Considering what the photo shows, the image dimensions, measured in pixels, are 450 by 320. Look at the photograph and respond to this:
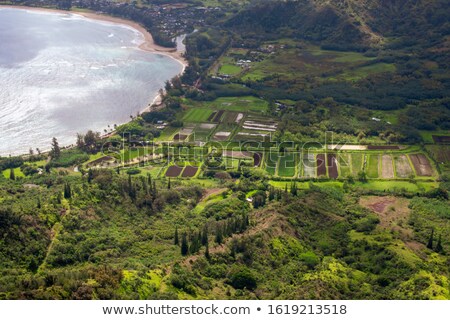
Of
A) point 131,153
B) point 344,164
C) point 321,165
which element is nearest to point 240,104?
point 131,153

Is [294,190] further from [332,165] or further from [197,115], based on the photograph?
[197,115]

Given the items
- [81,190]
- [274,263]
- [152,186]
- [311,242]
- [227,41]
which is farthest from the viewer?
[227,41]

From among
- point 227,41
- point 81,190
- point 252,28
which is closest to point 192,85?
point 227,41

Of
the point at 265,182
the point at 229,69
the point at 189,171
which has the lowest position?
the point at 189,171

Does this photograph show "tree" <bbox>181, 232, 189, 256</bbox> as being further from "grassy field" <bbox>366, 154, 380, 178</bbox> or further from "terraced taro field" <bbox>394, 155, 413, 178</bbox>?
"terraced taro field" <bbox>394, 155, 413, 178</bbox>

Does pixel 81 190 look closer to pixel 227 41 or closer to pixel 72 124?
pixel 72 124

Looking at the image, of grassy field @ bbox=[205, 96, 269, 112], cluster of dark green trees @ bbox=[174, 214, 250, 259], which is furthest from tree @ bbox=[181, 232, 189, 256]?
grassy field @ bbox=[205, 96, 269, 112]
